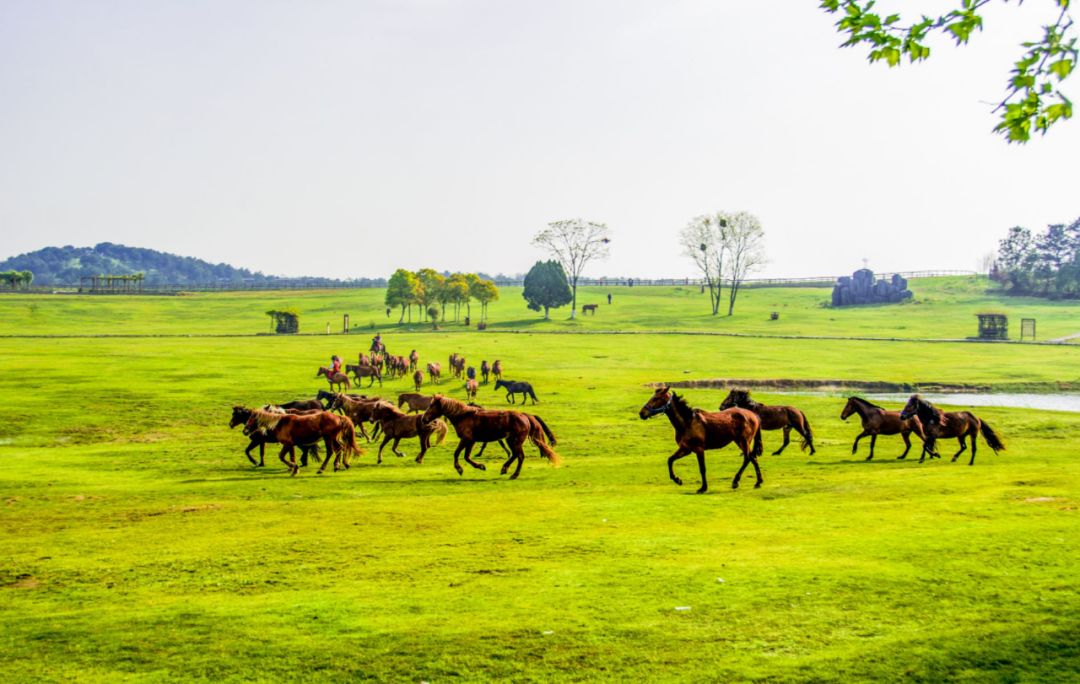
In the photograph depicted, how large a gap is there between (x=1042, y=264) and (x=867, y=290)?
109ft

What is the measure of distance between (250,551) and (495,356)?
51613mm

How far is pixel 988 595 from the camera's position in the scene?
1189cm

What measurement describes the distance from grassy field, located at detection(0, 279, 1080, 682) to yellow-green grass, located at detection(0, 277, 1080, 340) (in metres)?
69.9

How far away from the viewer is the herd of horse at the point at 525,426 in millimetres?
19781

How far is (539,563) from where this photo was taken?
45.7 ft

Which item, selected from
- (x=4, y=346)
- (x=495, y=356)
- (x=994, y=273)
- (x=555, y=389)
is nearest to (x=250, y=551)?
(x=555, y=389)

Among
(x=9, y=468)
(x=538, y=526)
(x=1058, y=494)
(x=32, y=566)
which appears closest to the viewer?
(x=32, y=566)

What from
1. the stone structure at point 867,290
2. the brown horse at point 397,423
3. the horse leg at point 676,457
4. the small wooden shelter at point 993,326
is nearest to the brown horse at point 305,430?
the brown horse at point 397,423

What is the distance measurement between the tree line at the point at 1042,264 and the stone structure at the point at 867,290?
64.1ft

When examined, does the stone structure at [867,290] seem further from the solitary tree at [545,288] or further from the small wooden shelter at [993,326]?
the small wooden shelter at [993,326]

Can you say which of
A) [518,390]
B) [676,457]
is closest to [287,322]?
[518,390]

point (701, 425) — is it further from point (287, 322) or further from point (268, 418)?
point (287, 322)

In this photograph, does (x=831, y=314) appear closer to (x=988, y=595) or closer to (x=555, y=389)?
(x=555, y=389)

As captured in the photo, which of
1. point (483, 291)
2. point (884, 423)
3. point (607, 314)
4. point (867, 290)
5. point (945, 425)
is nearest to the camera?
point (945, 425)
